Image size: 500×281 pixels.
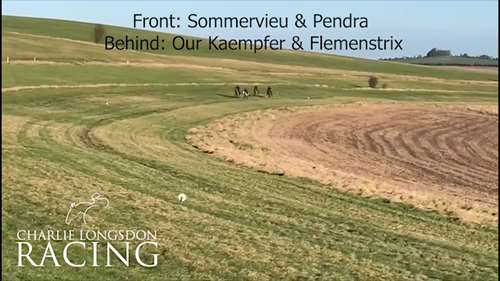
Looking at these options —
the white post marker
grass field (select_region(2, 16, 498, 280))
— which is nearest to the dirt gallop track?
grass field (select_region(2, 16, 498, 280))

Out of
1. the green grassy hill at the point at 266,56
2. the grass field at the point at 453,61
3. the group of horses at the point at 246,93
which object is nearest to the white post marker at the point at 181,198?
the group of horses at the point at 246,93

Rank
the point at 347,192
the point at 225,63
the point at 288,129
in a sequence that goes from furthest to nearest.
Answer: the point at 225,63 → the point at 288,129 → the point at 347,192

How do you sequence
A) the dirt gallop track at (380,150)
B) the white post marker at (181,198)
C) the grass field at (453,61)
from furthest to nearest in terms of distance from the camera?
1. the grass field at (453,61)
2. the dirt gallop track at (380,150)
3. the white post marker at (181,198)

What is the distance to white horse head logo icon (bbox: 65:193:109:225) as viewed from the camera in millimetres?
14123

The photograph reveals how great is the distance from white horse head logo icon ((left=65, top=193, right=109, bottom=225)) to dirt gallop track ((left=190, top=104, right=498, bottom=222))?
9.43m

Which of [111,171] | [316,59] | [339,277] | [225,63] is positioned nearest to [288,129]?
[111,171]

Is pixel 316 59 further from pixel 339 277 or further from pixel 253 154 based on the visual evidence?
pixel 339 277

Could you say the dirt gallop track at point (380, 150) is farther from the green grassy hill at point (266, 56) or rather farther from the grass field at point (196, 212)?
the green grassy hill at point (266, 56)

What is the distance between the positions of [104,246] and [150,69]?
5771 cm

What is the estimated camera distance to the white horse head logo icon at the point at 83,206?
1412 centimetres

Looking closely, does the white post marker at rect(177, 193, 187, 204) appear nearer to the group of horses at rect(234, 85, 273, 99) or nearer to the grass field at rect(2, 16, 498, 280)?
the grass field at rect(2, 16, 498, 280)

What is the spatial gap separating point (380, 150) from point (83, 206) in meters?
19.7

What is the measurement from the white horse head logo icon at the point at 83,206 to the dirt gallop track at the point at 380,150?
30.9ft

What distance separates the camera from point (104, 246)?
12.6m
